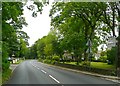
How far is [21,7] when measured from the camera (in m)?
21.5

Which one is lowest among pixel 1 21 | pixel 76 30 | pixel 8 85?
pixel 8 85

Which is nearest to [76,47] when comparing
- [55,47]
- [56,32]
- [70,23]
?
[70,23]

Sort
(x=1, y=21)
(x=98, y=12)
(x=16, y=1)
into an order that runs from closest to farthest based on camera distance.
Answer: (x=16, y=1)
(x=1, y=21)
(x=98, y=12)

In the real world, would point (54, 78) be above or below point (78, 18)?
below

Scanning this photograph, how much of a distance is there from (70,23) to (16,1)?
110ft

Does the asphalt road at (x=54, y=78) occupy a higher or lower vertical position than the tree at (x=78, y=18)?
lower

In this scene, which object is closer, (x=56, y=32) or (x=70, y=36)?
(x=70, y=36)

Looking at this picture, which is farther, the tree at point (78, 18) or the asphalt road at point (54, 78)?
the tree at point (78, 18)

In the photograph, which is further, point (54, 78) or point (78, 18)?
point (78, 18)

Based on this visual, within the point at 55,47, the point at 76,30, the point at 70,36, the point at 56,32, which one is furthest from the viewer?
the point at 56,32

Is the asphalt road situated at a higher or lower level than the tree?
lower

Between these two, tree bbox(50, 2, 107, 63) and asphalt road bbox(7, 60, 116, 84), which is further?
tree bbox(50, 2, 107, 63)

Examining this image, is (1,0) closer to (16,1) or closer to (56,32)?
(16,1)

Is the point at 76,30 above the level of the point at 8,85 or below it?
above
